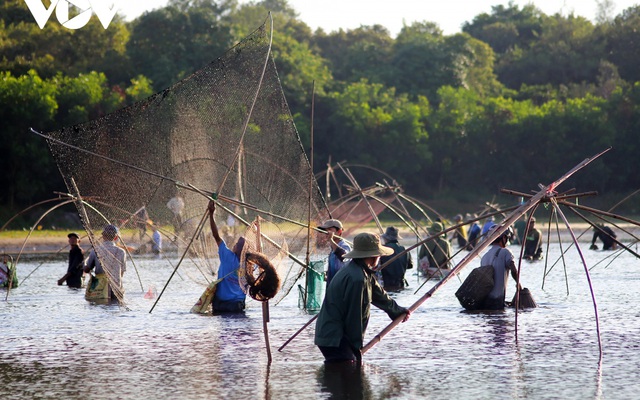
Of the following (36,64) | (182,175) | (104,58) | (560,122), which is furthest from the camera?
(560,122)

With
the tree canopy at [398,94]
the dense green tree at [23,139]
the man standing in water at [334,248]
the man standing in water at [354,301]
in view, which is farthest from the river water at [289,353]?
the tree canopy at [398,94]

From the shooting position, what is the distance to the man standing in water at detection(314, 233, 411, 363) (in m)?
8.83

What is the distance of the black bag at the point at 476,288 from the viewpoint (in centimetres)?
1339

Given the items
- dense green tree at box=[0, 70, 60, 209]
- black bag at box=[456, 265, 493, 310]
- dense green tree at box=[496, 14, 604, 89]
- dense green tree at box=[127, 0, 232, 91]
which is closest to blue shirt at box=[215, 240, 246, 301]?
black bag at box=[456, 265, 493, 310]

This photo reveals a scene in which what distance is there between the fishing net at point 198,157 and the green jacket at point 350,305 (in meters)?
3.79

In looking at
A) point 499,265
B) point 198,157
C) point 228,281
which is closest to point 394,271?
point 499,265

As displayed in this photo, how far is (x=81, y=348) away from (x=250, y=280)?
286cm

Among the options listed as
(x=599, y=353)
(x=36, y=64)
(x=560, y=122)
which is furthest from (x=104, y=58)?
(x=599, y=353)

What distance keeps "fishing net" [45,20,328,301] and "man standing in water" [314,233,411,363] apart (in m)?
3.78

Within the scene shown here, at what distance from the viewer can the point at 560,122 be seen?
47062mm

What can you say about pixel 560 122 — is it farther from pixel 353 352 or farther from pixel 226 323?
pixel 353 352

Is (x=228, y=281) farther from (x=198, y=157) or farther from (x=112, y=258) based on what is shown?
(x=112, y=258)

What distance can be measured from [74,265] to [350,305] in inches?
370

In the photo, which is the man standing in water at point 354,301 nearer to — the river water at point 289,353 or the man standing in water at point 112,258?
the river water at point 289,353
